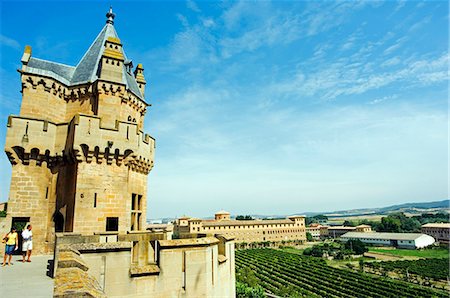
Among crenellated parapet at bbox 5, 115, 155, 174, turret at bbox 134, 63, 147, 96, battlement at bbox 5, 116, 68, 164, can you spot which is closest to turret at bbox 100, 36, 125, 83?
crenellated parapet at bbox 5, 115, 155, 174

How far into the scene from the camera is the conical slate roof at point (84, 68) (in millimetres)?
13539

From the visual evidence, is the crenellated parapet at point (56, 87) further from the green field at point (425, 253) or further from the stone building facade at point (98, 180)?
the green field at point (425, 253)

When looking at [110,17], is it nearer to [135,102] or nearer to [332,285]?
[135,102]

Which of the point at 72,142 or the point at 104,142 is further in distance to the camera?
the point at 104,142

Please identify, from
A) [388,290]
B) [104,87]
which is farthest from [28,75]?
[388,290]

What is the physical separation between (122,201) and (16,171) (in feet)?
15.2

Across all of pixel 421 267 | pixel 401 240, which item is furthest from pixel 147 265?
pixel 401 240

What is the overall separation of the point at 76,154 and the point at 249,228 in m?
91.2

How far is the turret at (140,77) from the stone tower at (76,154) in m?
3.18

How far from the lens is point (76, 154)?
11.0 meters

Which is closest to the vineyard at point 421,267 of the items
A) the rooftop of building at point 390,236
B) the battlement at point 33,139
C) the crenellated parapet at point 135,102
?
the rooftop of building at point 390,236

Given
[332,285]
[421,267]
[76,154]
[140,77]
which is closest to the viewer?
[76,154]

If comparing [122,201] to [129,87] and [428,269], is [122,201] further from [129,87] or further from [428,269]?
[428,269]

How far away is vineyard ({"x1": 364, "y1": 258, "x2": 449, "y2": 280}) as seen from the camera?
167 ft
